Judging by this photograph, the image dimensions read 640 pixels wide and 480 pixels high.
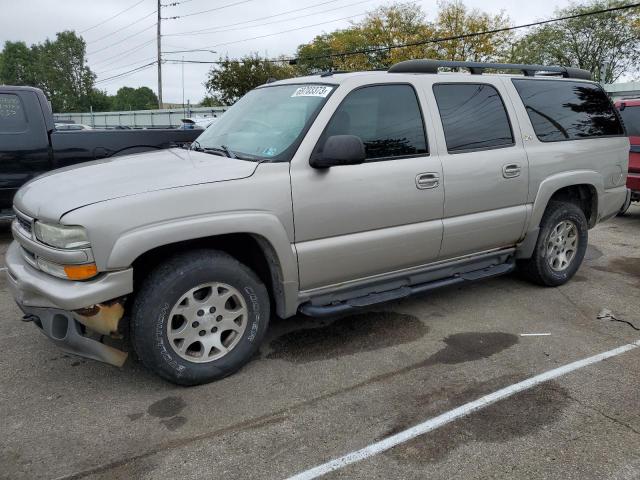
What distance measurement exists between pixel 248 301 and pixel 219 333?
265 mm

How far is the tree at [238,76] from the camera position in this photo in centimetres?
4359

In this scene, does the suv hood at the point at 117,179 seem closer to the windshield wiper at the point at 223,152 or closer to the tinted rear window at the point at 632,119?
the windshield wiper at the point at 223,152

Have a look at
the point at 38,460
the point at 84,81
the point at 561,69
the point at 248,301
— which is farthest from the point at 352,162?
the point at 84,81

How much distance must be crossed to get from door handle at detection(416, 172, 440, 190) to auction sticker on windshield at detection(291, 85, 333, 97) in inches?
34.9

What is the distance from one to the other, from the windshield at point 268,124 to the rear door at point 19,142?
12.6 ft

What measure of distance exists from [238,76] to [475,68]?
41.6m

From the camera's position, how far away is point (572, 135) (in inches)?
193

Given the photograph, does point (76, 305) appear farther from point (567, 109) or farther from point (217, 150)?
point (567, 109)

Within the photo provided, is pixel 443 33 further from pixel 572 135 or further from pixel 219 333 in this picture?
pixel 219 333

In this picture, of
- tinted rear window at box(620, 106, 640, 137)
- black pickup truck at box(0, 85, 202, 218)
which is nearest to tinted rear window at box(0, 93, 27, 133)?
black pickup truck at box(0, 85, 202, 218)

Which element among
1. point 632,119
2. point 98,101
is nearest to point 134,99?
point 98,101

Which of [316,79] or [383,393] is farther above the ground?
[316,79]

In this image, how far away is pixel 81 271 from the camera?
2863 millimetres

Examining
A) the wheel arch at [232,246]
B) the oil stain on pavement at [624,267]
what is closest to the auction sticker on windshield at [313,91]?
the wheel arch at [232,246]
